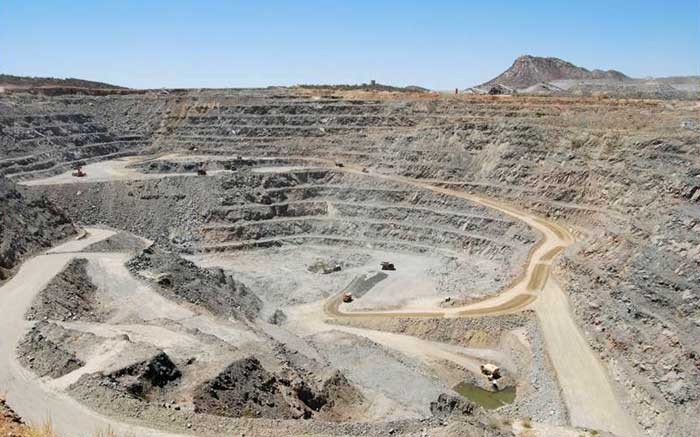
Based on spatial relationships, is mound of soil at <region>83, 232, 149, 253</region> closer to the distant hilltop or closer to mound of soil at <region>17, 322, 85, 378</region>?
mound of soil at <region>17, 322, 85, 378</region>

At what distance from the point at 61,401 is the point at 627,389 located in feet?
82.4

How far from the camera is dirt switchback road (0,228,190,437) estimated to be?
1853 centimetres

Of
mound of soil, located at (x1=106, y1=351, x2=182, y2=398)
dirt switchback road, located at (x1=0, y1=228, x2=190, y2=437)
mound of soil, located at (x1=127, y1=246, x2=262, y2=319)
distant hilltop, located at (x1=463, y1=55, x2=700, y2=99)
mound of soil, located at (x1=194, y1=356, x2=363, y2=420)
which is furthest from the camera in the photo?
distant hilltop, located at (x1=463, y1=55, x2=700, y2=99)

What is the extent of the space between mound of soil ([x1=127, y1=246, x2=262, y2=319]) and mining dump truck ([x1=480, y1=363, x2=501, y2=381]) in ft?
48.2

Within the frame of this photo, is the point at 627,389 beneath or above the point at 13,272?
beneath

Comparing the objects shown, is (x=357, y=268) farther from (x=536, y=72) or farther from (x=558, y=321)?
(x=536, y=72)

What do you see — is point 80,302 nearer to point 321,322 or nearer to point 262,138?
point 321,322

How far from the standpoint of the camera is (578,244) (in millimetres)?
44688

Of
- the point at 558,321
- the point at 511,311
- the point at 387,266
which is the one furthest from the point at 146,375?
the point at 387,266

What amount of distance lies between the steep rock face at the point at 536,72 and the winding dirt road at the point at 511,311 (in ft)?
306

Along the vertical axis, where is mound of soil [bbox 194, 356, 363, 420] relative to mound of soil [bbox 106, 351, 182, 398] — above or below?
below

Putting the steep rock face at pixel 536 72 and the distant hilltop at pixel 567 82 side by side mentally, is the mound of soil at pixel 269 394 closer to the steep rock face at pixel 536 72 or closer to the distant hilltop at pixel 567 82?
the distant hilltop at pixel 567 82

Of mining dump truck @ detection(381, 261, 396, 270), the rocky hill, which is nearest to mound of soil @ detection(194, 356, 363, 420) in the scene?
mining dump truck @ detection(381, 261, 396, 270)

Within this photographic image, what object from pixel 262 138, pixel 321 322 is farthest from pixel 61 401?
pixel 262 138
